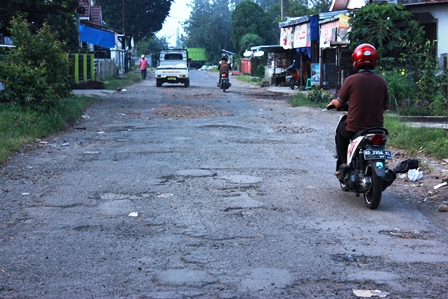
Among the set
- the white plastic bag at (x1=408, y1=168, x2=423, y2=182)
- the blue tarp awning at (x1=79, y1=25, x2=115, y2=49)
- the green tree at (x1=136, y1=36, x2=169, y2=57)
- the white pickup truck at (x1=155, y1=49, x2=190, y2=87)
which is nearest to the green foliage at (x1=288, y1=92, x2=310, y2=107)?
the white plastic bag at (x1=408, y1=168, x2=423, y2=182)

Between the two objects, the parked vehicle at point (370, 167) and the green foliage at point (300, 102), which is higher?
the green foliage at point (300, 102)

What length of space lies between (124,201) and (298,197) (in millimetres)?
2020

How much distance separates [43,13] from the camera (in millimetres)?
21156

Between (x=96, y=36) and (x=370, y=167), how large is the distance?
30.8 meters

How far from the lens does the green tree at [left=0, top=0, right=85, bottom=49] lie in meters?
18.9

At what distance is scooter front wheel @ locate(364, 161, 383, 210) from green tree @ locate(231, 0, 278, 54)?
187ft

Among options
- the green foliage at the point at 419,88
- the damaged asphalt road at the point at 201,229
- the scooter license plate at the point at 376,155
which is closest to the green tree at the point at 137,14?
the green foliage at the point at 419,88

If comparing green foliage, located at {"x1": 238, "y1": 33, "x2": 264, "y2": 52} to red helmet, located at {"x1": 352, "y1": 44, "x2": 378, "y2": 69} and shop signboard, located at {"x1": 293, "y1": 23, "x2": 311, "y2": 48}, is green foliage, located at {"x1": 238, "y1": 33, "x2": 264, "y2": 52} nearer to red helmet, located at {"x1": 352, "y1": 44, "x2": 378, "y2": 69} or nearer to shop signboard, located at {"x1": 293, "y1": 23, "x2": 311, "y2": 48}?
shop signboard, located at {"x1": 293, "y1": 23, "x2": 311, "y2": 48}

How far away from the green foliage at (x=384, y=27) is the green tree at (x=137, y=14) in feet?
170

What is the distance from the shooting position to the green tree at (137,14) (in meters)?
67.2

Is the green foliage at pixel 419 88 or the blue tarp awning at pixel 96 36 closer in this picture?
the green foliage at pixel 419 88

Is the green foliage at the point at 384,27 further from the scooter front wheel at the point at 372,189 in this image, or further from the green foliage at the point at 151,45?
the green foliage at the point at 151,45

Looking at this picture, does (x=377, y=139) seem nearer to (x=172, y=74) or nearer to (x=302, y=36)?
(x=302, y=36)

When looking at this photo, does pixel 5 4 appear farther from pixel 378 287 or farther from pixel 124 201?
pixel 378 287
